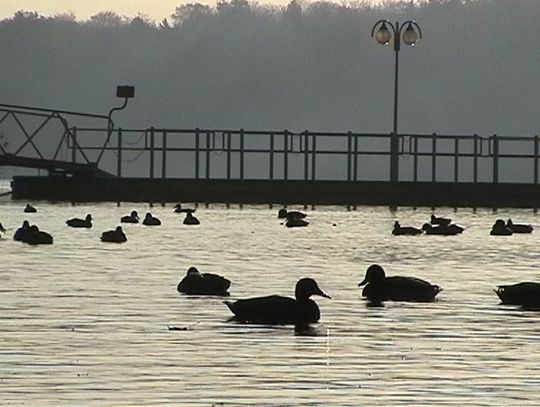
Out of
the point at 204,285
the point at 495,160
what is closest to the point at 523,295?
the point at 204,285

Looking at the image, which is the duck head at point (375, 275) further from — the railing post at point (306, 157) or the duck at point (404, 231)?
the railing post at point (306, 157)

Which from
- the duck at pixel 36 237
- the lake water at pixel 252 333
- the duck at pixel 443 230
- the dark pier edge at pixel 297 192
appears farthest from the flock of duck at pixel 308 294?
the dark pier edge at pixel 297 192

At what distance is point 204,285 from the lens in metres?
25.7

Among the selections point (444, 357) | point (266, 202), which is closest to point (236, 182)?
point (266, 202)

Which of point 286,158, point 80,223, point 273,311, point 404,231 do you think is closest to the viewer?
point 273,311

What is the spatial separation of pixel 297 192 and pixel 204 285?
1716 inches

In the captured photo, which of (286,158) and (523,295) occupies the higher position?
(286,158)

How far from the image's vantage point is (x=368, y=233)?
4781 cm

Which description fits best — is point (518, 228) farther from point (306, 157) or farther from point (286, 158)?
point (306, 157)

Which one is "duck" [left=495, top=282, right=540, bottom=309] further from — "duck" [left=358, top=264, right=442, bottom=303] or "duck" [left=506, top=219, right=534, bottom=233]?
"duck" [left=506, top=219, right=534, bottom=233]

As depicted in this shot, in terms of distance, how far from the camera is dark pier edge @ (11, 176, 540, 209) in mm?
68500

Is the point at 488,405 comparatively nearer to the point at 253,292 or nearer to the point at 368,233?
the point at 253,292

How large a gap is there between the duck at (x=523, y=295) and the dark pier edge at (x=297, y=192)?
142ft

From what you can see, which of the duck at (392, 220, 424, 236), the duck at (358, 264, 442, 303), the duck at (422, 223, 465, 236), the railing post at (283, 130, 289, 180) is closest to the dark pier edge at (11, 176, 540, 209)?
the railing post at (283, 130, 289, 180)
